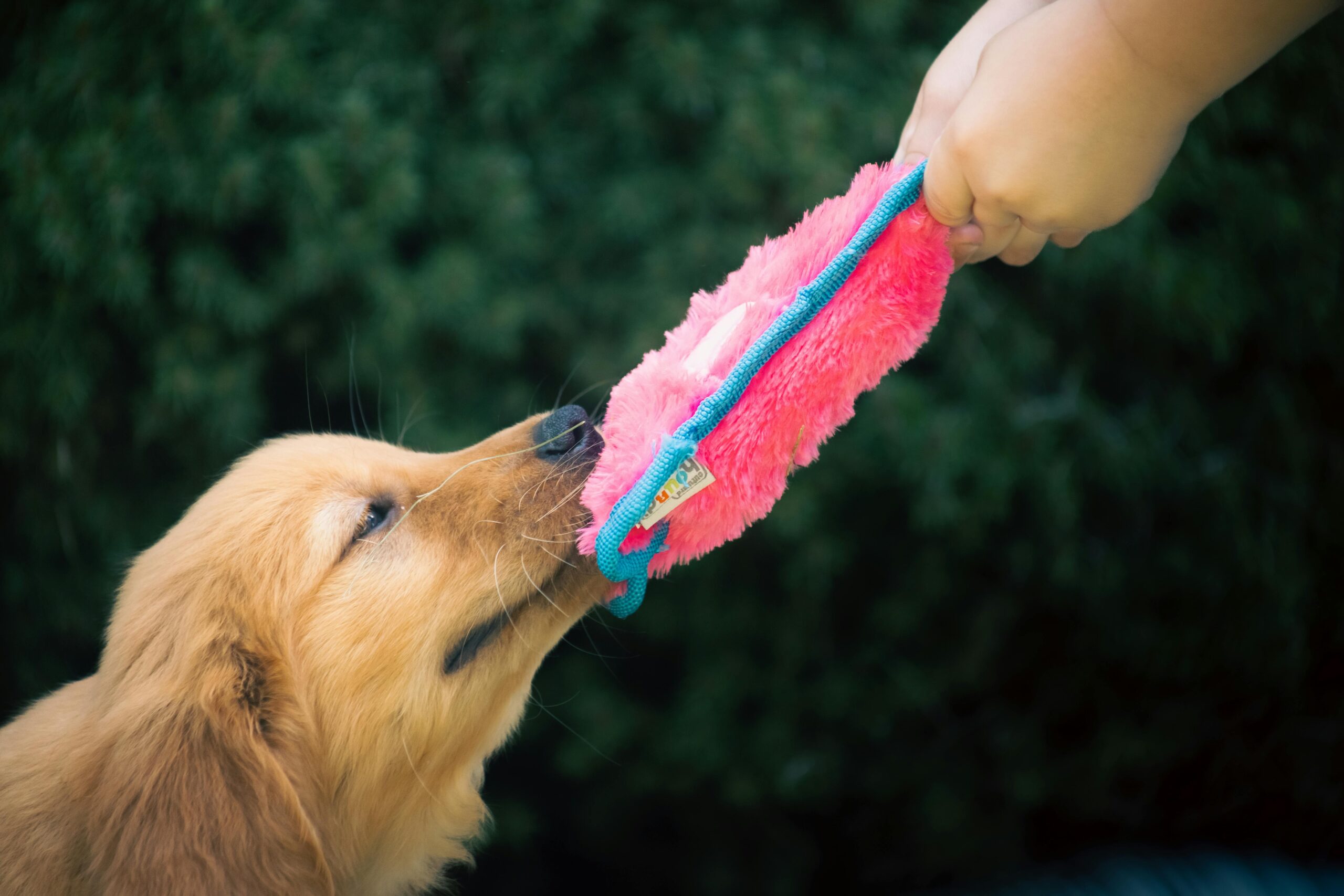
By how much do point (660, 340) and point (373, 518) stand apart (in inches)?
38.4

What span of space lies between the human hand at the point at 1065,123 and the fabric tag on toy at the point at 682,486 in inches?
23.0

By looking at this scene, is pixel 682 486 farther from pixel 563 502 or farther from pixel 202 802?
pixel 202 802

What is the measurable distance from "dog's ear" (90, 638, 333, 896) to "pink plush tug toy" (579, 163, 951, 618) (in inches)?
27.7

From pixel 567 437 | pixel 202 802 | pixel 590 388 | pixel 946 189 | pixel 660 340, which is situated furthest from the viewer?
pixel 660 340

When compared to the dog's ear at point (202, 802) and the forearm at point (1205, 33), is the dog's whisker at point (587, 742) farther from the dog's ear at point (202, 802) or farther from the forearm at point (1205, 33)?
the forearm at point (1205, 33)

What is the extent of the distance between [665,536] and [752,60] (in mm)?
1612

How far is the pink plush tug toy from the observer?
1424 mm

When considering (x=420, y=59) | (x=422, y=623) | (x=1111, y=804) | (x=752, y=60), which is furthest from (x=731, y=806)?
(x=420, y=59)

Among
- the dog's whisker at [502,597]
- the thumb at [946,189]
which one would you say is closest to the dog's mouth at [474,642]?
the dog's whisker at [502,597]

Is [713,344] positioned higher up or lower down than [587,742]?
higher up

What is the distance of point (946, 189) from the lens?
1352 mm

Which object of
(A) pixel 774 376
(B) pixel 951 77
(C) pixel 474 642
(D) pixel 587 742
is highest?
(B) pixel 951 77

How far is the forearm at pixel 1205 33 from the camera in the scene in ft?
3.67

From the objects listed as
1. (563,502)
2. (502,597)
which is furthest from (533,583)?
(563,502)
